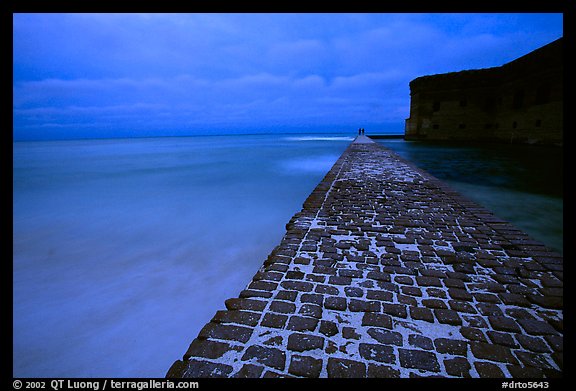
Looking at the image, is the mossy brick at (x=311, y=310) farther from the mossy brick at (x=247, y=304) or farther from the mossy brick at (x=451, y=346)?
the mossy brick at (x=451, y=346)

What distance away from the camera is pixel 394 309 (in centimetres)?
229

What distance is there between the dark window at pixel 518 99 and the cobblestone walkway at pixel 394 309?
2321 centimetres

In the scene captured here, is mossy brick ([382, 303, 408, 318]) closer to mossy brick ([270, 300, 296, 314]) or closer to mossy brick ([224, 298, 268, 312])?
mossy brick ([270, 300, 296, 314])

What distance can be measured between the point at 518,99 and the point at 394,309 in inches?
1045

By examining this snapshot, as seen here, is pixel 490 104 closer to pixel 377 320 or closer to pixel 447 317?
pixel 447 317

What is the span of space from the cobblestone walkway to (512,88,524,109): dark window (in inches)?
914

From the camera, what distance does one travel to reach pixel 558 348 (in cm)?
188

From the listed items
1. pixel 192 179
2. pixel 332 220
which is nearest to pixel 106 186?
pixel 192 179

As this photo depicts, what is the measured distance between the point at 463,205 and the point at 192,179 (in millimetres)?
11742

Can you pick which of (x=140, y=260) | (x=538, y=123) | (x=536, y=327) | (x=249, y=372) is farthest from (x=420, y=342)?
(x=538, y=123)
